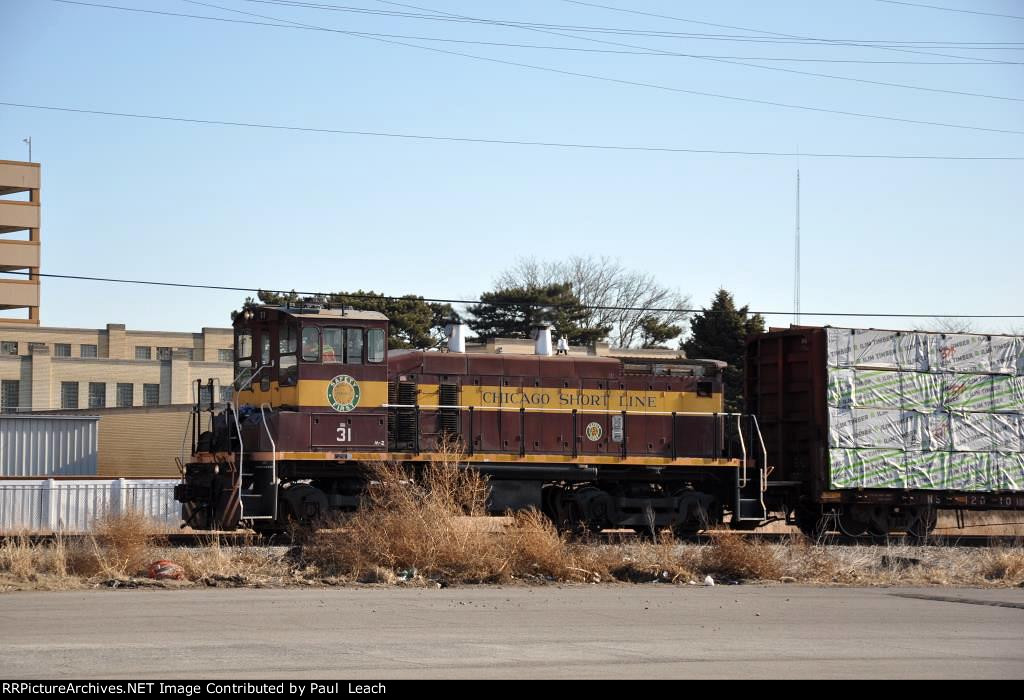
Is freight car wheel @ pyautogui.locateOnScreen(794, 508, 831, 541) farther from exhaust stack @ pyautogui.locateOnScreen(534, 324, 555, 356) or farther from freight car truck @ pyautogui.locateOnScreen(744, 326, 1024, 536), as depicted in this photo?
exhaust stack @ pyautogui.locateOnScreen(534, 324, 555, 356)

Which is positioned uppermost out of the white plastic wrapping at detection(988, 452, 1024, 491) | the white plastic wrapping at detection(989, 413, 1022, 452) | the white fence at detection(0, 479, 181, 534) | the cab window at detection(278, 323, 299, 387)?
the cab window at detection(278, 323, 299, 387)

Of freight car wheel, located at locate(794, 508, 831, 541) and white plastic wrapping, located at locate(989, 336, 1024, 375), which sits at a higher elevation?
white plastic wrapping, located at locate(989, 336, 1024, 375)

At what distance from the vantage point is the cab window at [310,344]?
19672 millimetres

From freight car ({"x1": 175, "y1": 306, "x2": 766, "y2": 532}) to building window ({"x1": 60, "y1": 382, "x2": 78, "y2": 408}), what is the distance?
46.9 m

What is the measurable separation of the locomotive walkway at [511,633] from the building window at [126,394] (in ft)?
179

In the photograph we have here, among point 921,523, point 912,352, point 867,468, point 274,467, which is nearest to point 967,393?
point 912,352

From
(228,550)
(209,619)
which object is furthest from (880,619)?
(228,550)

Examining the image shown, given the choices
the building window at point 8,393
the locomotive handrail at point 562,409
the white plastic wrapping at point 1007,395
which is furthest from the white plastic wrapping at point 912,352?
the building window at point 8,393

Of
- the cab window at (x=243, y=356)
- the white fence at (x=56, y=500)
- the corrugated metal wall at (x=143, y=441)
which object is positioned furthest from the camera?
the corrugated metal wall at (x=143, y=441)

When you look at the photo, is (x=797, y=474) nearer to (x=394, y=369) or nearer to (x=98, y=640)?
(x=394, y=369)

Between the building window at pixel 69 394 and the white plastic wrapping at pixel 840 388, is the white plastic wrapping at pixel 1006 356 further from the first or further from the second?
the building window at pixel 69 394

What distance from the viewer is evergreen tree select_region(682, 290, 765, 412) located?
51.2 m

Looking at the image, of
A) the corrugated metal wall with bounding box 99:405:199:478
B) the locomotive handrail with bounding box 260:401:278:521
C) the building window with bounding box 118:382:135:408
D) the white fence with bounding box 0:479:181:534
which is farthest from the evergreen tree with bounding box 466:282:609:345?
the locomotive handrail with bounding box 260:401:278:521
